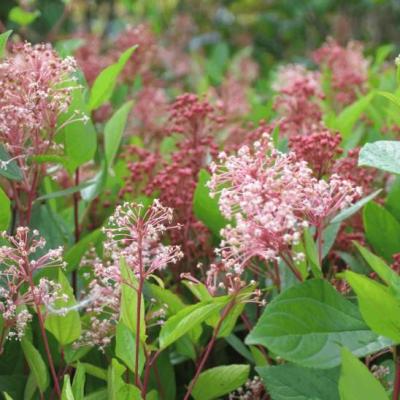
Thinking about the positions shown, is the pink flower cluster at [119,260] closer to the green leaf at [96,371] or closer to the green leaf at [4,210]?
the green leaf at [96,371]

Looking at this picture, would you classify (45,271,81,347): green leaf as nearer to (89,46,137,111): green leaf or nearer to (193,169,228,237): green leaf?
(193,169,228,237): green leaf

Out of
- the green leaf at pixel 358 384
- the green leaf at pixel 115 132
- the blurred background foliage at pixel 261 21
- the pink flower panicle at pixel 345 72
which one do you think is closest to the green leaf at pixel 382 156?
the green leaf at pixel 358 384

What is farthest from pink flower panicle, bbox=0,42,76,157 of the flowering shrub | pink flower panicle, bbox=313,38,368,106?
pink flower panicle, bbox=313,38,368,106

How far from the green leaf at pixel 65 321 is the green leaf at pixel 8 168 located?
184 millimetres

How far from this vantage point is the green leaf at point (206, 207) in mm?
1278

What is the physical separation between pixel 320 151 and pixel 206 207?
0.22m

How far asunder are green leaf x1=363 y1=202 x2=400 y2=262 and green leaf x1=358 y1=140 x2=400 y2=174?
0.32 meters

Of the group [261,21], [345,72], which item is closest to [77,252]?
[345,72]

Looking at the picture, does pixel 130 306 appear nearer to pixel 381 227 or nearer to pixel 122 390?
pixel 122 390

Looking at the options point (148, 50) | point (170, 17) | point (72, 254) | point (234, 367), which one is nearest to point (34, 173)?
point (72, 254)

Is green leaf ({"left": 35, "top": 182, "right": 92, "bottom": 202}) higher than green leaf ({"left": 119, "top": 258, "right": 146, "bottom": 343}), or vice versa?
green leaf ({"left": 35, "top": 182, "right": 92, "bottom": 202})

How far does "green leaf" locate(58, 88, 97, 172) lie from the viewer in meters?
1.29

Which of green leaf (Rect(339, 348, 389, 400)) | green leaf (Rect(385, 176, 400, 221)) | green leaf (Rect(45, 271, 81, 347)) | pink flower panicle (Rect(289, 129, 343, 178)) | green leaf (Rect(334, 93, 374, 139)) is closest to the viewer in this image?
green leaf (Rect(339, 348, 389, 400))

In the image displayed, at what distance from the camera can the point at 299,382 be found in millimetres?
1002
